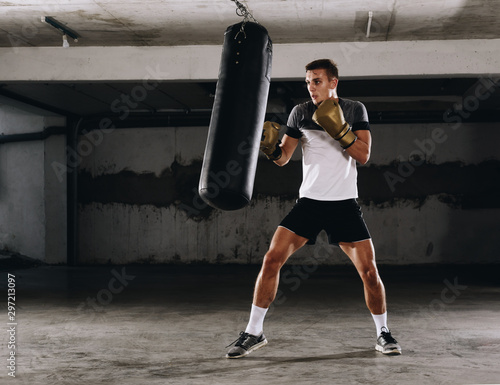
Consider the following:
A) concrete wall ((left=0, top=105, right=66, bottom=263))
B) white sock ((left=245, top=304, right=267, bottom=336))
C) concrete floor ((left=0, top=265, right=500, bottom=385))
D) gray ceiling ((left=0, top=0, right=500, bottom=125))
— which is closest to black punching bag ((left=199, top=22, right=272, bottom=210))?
white sock ((left=245, top=304, right=267, bottom=336))

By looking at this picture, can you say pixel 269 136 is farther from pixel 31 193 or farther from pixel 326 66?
pixel 31 193

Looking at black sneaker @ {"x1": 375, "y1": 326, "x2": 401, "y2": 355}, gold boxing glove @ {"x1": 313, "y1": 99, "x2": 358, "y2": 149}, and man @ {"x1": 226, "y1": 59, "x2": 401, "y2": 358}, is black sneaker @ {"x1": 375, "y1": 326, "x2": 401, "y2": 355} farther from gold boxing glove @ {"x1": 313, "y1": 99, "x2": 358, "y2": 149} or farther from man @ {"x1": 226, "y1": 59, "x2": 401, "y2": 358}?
gold boxing glove @ {"x1": 313, "y1": 99, "x2": 358, "y2": 149}

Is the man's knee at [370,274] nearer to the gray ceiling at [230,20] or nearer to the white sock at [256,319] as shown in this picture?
the white sock at [256,319]

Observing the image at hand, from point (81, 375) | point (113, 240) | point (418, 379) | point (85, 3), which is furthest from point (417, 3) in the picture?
point (113, 240)

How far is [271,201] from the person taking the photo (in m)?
8.75

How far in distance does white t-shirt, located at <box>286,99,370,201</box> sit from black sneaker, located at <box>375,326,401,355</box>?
778 mm

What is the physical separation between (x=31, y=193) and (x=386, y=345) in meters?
7.58

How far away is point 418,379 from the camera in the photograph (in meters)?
2.40

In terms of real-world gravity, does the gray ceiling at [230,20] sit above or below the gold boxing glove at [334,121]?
above

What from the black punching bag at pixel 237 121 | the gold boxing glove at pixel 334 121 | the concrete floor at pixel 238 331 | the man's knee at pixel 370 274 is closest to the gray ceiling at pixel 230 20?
the black punching bag at pixel 237 121

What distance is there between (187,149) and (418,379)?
22.8ft

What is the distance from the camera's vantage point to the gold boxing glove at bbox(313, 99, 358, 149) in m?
2.67

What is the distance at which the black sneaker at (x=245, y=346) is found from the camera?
2780 mm

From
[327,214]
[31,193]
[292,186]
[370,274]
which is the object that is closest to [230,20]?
[327,214]
